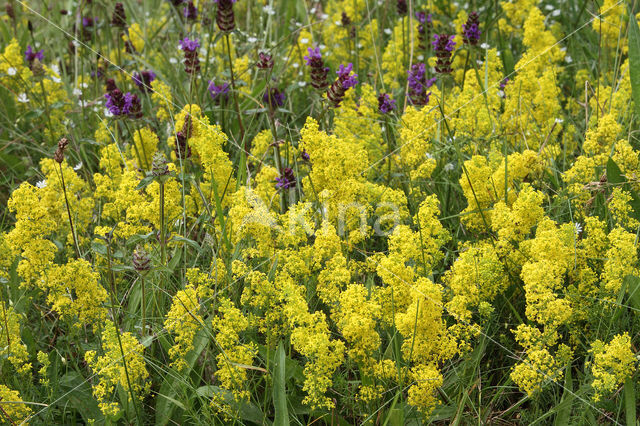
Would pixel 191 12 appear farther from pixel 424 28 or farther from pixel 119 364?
pixel 119 364

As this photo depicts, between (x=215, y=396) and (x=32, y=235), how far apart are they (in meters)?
0.97

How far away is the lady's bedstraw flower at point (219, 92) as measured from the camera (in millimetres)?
4367

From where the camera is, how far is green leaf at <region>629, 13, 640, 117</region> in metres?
3.22

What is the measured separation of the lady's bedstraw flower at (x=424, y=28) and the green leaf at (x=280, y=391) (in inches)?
129

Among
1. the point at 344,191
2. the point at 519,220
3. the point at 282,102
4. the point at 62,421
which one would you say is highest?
the point at 282,102

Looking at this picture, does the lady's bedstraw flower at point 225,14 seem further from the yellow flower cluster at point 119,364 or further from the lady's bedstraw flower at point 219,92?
the yellow flower cluster at point 119,364

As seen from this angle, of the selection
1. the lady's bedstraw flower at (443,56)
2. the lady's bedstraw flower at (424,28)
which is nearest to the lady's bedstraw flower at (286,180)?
the lady's bedstraw flower at (443,56)

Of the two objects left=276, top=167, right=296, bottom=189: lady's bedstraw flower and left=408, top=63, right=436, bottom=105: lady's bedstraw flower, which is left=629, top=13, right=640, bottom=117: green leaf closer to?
left=408, top=63, right=436, bottom=105: lady's bedstraw flower

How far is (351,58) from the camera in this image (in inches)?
204

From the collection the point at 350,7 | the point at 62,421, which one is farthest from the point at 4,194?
the point at 350,7

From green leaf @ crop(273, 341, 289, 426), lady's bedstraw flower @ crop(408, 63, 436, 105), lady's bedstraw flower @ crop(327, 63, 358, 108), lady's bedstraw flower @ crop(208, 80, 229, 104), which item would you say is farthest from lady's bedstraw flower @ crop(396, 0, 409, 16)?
green leaf @ crop(273, 341, 289, 426)

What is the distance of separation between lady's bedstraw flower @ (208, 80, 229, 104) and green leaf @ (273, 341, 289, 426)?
2417mm

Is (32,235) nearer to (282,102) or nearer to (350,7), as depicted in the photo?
(282,102)

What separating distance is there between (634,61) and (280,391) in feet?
7.61
